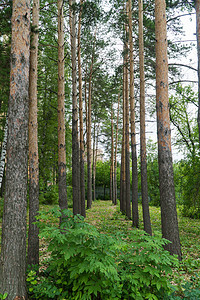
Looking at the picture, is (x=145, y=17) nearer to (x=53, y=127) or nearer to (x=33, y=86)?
(x=33, y=86)

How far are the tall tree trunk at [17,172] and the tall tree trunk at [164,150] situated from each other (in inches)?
126

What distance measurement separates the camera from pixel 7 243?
3195 millimetres

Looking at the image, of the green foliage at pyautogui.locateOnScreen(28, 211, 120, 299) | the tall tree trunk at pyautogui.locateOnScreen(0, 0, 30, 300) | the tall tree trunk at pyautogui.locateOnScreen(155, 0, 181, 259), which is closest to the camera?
the green foliage at pyautogui.locateOnScreen(28, 211, 120, 299)

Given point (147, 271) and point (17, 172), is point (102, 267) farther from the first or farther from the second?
point (17, 172)

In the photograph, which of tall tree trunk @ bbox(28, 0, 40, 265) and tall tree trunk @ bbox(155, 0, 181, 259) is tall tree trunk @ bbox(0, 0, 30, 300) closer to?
tall tree trunk @ bbox(28, 0, 40, 265)

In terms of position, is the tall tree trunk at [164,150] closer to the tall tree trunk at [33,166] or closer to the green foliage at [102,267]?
the green foliage at [102,267]

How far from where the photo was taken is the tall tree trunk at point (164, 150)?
4.95 metres

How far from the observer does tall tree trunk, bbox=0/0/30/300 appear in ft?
10.4

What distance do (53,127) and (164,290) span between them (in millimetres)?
13776

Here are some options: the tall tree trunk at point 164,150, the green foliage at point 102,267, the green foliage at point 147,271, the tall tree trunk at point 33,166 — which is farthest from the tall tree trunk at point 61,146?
the green foliage at point 147,271

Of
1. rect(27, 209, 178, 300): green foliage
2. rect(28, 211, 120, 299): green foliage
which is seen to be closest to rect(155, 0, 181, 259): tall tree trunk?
rect(27, 209, 178, 300): green foliage

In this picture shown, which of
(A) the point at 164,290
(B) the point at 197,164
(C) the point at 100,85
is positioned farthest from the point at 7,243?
(C) the point at 100,85

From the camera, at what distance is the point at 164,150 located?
5184 mm

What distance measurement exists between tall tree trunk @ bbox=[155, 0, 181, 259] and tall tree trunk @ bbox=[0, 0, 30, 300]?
3.21m
